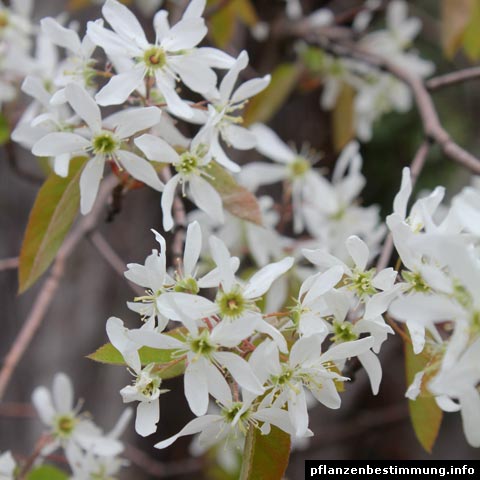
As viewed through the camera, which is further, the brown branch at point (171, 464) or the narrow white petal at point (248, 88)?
the brown branch at point (171, 464)

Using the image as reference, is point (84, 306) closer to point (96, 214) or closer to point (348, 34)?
point (96, 214)

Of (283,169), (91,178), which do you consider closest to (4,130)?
(91,178)

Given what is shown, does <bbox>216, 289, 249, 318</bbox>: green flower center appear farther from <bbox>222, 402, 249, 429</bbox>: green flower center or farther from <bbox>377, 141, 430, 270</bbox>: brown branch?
<bbox>377, 141, 430, 270</bbox>: brown branch

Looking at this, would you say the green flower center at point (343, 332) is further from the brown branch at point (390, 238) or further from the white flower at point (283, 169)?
the white flower at point (283, 169)

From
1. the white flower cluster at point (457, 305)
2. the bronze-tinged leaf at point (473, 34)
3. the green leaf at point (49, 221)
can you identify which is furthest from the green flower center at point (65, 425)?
the bronze-tinged leaf at point (473, 34)

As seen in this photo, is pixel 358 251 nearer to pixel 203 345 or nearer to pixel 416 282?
pixel 416 282
